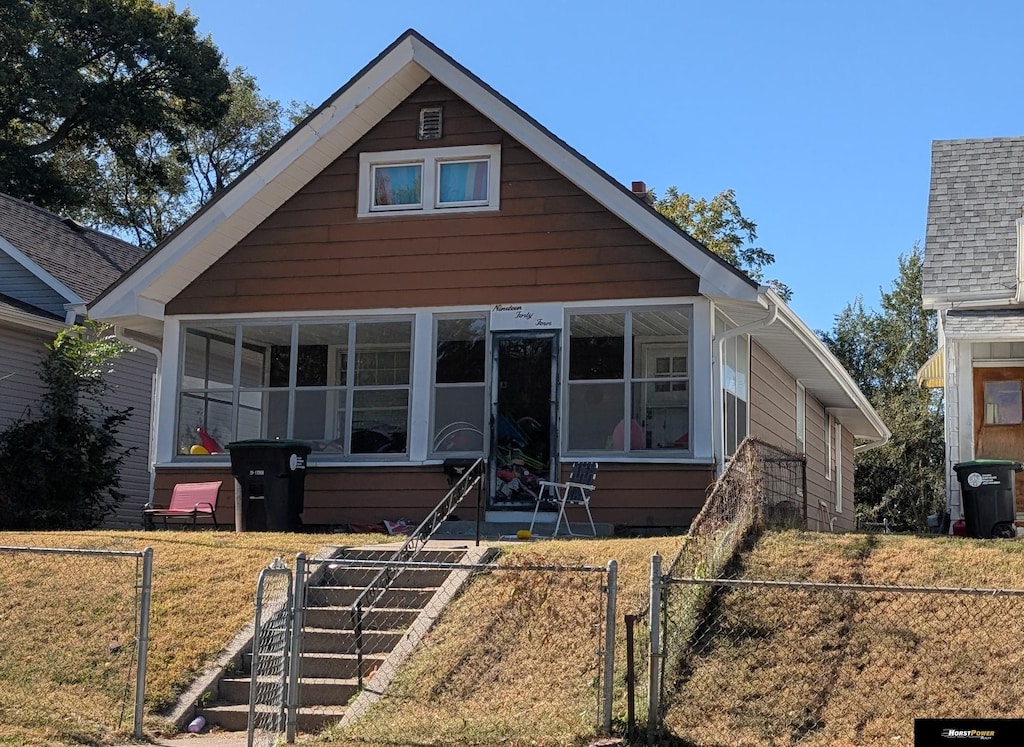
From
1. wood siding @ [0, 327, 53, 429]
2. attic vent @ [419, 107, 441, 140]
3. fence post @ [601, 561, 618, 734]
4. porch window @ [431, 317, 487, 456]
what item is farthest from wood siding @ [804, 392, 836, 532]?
fence post @ [601, 561, 618, 734]

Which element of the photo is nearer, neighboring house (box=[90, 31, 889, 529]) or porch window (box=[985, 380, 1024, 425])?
neighboring house (box=[90, 31, 889, 529])

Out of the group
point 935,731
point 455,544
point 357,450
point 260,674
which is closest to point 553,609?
point 260,674

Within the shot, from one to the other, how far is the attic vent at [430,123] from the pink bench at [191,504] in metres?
4.96

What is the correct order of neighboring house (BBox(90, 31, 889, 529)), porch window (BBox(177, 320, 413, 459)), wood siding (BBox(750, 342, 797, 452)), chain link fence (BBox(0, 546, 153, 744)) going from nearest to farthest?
1. chain link fence (BBox(0, 546, 153, 744))
2. neighboring house (BBox(90, 31, 889, 529))
3. porch window (BBox(177, 320, 413, 459))
4. wood siding (BBox(750, 342, 797, 452))

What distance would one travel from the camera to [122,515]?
21.3m

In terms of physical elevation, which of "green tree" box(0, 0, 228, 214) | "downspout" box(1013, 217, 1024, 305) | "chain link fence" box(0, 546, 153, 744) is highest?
"green tree" box(0, 0, 228, 214)

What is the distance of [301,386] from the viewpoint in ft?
50.7

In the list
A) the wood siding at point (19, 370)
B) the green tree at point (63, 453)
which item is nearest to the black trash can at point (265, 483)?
the green tree at point (63, 453)

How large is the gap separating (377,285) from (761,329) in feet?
15.2

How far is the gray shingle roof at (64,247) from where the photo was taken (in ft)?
69.0

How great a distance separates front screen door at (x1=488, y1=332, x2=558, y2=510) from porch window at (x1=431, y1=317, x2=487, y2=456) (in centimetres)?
23

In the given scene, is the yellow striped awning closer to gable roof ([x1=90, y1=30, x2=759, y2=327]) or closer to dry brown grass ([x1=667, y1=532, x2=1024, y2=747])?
gable roof ([x1=90, y1=30, x2=759, y2=327])

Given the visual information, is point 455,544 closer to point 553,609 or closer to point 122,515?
point 553,609

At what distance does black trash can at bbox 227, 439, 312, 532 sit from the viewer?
14039 millimetres
